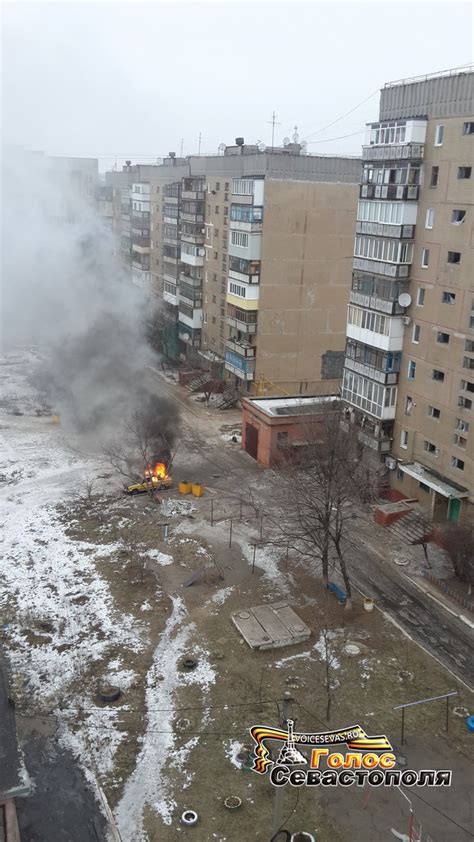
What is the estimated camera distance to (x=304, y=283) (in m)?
46.4

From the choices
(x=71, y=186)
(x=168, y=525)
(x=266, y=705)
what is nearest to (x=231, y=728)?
(x=266, y=705)

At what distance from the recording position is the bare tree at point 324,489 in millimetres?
24703

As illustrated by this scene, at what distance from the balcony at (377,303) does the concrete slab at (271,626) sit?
14.0 metres

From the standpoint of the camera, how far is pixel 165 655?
2141 cm

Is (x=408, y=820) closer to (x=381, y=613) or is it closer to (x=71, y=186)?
(x=381, y=613)

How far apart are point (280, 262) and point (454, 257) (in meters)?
18.8

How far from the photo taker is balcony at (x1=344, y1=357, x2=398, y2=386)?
31.4m

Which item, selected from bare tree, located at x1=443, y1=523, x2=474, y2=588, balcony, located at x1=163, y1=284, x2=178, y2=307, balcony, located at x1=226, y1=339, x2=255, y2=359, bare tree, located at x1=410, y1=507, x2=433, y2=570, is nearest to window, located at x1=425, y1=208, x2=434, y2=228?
→ bare tree, located at x1=410, y1=507, x2=433, y2=570

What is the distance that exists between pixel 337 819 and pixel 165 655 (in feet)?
24.6

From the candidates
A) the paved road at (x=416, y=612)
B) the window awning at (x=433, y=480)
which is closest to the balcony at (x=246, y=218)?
the window awning at (x=433, y=480)

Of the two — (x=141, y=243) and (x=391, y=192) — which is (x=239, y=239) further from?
(x=141, y=243)

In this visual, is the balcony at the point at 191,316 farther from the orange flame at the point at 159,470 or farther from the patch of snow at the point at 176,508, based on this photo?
the patch of snow at the point at 176,508

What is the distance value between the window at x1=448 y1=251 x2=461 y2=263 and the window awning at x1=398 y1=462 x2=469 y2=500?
885cm

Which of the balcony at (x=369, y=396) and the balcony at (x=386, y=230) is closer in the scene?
the balcony at (x=386, y=230)
